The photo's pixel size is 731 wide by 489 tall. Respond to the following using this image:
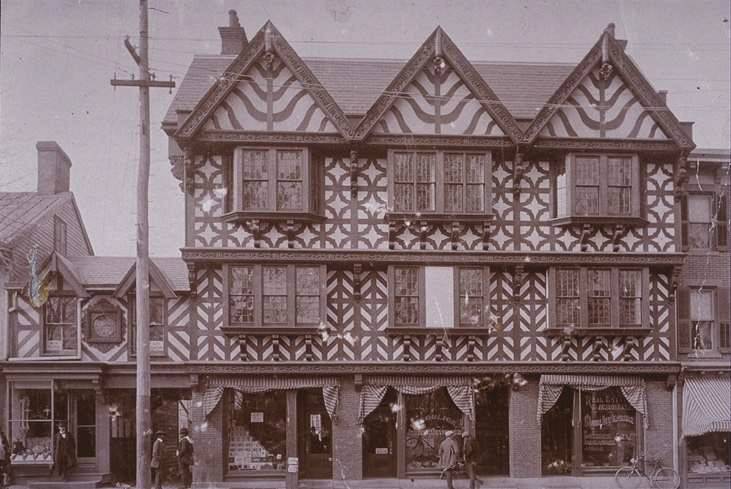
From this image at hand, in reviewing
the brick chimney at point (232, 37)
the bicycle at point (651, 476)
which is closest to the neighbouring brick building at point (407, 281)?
the bicycle at point (651, 476)

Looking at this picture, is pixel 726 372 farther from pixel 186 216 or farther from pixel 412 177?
pixel 186 216

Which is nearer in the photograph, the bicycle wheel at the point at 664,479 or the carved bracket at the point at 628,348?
the bicycle wheel at the point at 664,479

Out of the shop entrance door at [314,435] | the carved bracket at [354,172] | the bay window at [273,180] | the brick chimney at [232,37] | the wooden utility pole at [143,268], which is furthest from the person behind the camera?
the brick chimney at [232,37]

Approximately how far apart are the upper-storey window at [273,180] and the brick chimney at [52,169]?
6.68 m

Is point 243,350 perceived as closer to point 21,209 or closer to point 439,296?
point 439,296

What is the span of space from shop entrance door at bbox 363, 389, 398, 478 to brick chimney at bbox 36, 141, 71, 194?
40.5 ft

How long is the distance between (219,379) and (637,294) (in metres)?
11.9

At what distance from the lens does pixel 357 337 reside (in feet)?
71.7

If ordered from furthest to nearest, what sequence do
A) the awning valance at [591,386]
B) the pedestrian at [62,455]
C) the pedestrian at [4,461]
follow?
the awning valance at [591,386]
the pedestrian at [62,455]
the pedestrian at [4,461]

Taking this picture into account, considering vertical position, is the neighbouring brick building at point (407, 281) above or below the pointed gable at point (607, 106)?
below

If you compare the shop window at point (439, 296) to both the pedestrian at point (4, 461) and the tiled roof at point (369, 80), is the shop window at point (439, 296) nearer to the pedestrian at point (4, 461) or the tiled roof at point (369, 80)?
the tiled roof at point (369, 80)

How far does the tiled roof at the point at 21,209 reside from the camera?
71.6 feet

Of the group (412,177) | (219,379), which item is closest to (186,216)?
(219,379)

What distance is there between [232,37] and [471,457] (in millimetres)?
14954
